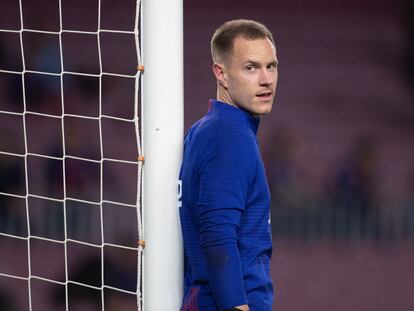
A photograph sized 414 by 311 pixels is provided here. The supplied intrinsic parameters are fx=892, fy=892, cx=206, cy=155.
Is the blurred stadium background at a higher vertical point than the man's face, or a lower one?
lower

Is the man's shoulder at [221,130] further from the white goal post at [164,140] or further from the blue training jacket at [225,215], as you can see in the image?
the white goal post at [164,140]

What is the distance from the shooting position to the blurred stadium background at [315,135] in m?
4.26

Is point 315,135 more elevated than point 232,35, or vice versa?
point 232,35

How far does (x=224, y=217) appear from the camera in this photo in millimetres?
1427

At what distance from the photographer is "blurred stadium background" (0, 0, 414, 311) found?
4.26m

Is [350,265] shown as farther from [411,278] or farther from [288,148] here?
[288,148]

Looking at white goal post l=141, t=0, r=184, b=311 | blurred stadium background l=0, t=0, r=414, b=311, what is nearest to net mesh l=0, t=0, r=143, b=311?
blurred stadium background l=0, t=0, r=414, b=311

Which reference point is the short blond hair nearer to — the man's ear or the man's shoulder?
the man's ear

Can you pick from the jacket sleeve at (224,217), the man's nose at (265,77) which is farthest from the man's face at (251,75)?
the jacket sleeve at (224,217)

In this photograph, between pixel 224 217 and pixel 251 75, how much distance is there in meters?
0.27

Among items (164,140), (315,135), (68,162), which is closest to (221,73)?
(164,140)

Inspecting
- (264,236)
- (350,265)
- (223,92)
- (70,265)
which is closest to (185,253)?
(264,236)

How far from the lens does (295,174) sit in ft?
14.2

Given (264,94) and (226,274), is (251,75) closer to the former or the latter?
(264,94)
